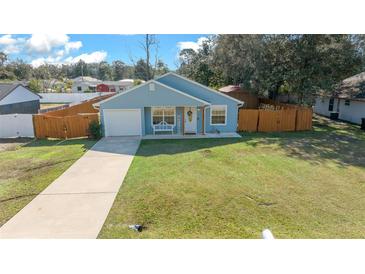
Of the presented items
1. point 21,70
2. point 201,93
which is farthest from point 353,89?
point 21,70

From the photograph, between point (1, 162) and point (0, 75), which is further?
point (0, 75)

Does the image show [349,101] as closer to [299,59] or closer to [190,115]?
[299,59]

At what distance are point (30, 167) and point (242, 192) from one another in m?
8.17

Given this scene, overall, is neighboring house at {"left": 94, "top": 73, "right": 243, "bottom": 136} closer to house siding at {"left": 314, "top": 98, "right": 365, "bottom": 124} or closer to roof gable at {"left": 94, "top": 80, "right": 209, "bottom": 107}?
roof gable at {"left": 94, "top": 80, "right": 209, "bottom": 107}

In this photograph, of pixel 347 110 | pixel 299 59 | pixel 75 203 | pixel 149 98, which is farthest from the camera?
pixel 347 110

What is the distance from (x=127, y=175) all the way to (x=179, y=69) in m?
44.2

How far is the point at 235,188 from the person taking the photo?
748 cm

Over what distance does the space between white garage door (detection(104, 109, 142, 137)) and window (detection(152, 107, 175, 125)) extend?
0.94 metres

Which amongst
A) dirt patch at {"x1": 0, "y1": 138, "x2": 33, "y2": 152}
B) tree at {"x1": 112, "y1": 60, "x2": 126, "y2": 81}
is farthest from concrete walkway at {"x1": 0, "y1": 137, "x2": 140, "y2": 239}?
tree at {"x1": 112, "y1": 60, "x2": 126, "y2": 81}

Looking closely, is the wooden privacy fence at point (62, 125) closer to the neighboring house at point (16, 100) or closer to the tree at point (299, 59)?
the neighboring house at point (16, 100)

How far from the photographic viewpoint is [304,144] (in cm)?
1305
